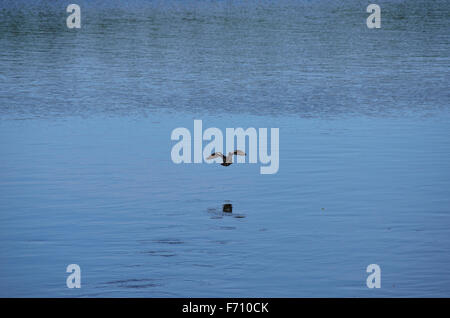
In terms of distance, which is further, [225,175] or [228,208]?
[225,175]

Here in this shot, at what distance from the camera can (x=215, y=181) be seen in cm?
2684

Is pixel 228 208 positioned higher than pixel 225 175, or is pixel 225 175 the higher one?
pixel 225 175

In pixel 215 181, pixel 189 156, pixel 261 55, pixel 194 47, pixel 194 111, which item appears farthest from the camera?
pixel 194 47

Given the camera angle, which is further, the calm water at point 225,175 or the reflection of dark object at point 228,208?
the reflection of dark object at point 228,208

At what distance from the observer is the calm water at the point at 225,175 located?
19719mm

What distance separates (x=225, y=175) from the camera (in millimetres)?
27719

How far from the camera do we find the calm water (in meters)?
19.7

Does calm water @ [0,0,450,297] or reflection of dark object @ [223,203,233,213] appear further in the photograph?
reflection of dark object @ [223,203,233,213]

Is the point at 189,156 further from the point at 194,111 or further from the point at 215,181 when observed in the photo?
the point at 194,111
